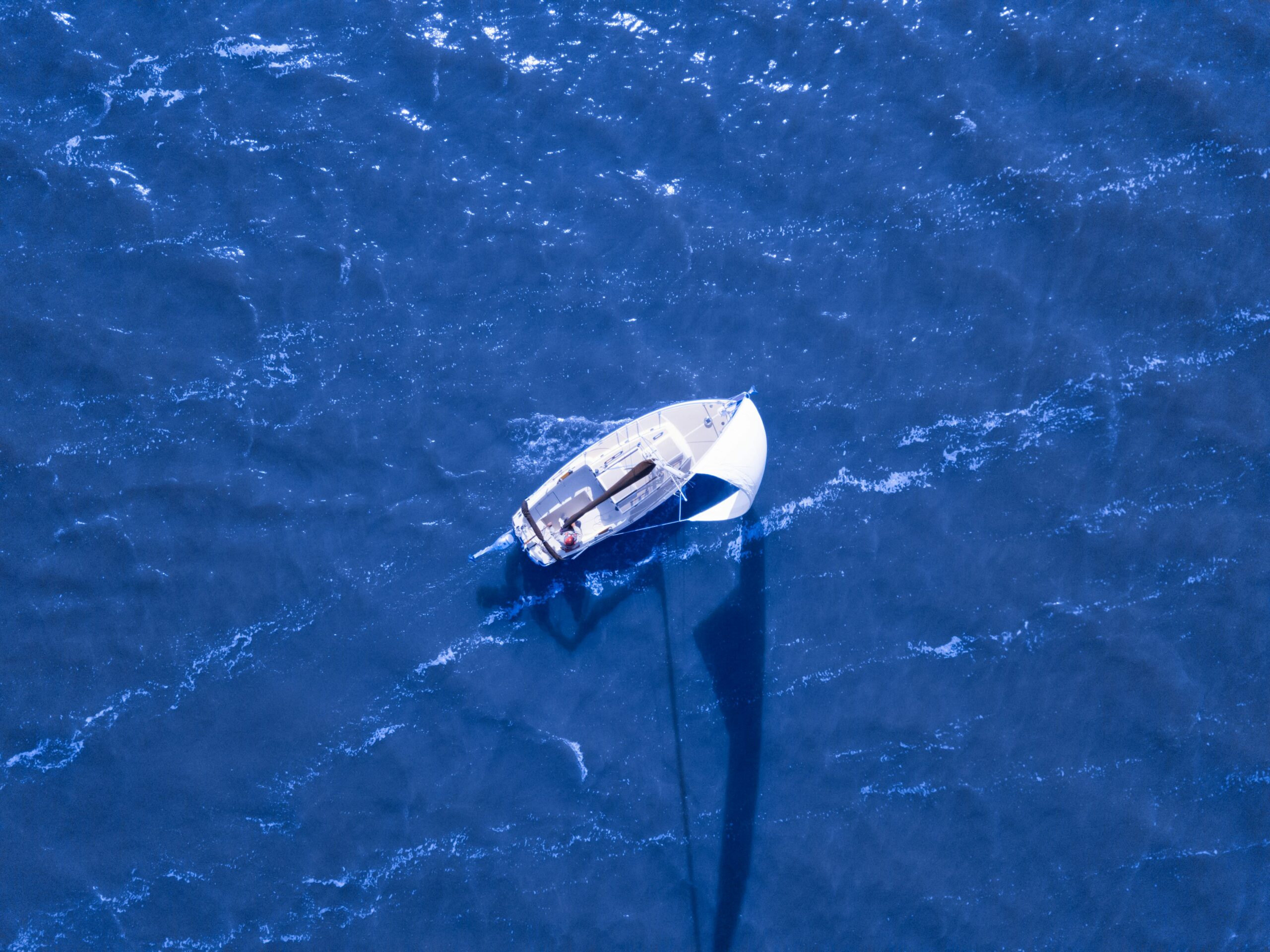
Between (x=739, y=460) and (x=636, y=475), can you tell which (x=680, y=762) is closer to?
(x=636, y=475)

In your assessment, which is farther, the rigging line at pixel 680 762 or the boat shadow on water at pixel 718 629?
the boat shadow on water at pixel 718 629

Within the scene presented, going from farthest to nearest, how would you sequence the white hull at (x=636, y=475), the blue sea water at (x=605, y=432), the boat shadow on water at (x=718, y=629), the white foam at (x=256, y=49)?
the white foam at (x=256, y=49)
the boat shadow on water at (x=718, y=629)
the blue sea water at (x=605, y=432)
the white hull at (x=636, y=475)

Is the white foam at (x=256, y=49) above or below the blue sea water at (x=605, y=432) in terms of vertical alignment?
above

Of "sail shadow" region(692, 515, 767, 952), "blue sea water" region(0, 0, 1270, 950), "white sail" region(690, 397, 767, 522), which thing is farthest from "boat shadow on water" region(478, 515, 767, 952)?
"white sail" region(690, 397, 767, 522)

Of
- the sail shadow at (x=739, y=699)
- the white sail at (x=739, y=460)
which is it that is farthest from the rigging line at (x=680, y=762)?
the white sail at (x=739, y=460)

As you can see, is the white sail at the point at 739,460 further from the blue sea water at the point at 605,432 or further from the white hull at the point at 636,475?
the blue sea water at the point at 605,432

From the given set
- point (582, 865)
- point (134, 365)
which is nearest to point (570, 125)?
point (134, 365)

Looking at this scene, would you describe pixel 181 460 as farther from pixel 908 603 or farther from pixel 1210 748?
pixel 1210 748

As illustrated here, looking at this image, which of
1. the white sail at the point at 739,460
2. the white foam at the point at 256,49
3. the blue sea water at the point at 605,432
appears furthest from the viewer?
the white foam at the point at 256,49
